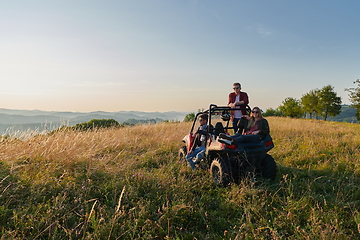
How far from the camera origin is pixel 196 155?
17.7ft

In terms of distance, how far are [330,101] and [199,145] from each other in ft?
184

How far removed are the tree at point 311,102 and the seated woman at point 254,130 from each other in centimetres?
5556

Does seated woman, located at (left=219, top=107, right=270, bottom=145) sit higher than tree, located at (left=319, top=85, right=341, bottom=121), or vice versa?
tree, located at (left=319, top=85, right=341, bottom=121)

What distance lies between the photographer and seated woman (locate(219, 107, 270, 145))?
428cm

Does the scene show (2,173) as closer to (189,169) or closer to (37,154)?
(37,154)

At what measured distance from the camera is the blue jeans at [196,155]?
519cm

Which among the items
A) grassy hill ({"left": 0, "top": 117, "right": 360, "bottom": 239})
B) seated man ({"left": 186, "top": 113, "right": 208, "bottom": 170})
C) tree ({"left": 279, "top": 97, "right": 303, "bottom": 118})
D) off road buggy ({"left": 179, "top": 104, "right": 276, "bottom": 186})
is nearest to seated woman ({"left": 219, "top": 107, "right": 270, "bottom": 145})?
off road buggy ({"left": 179, "top": 104, "right": 276, "bottom": 186})

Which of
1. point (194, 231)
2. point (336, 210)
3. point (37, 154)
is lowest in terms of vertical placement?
point (194, 231)

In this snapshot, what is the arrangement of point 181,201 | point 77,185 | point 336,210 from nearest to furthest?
point 336,210
point 181,201
point 77,185

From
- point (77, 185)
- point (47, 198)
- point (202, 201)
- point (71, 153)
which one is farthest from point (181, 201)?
point (71, 153)

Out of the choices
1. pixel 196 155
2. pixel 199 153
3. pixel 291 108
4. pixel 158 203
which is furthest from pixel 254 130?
pixel 291 108

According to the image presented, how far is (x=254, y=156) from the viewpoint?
172 inches

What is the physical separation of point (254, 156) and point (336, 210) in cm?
156

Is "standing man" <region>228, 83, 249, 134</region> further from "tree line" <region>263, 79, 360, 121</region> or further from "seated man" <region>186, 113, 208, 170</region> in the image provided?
"tree line" <region>263, 79, 360, 121</region>
